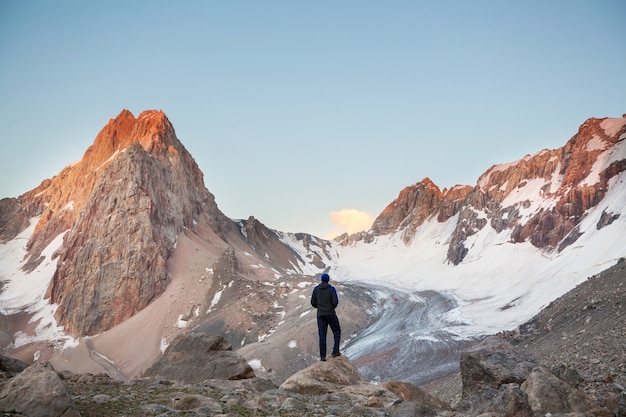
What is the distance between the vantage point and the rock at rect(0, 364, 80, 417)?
11016mm

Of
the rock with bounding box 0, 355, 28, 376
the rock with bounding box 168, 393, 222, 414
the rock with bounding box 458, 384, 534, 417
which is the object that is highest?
the rock with bounding box 0, 355, 28, 376

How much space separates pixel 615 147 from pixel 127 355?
160 meters

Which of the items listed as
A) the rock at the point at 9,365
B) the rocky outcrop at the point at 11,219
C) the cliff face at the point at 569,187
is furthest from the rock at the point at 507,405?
the rocky outcrop at the point at 11,219

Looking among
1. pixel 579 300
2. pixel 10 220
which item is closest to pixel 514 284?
pixel 579 300

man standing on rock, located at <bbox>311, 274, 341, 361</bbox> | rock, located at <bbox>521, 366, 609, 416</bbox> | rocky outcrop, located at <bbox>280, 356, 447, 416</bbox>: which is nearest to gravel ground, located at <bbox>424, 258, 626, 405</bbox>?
rock, located at <bbox>521, 366, 609, 416</bbox>

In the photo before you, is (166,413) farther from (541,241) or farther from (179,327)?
(541,241)

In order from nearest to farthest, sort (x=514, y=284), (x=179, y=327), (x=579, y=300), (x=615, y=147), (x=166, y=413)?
(x=166, y=413)
(x=579, y=300)
(x=179, y=327)
(x=514, y=284)
(x=615, y=147)

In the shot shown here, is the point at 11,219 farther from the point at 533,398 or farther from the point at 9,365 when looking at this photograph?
the point at 533,398

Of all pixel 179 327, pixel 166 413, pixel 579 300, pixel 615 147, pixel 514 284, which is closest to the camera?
pixel 166 413

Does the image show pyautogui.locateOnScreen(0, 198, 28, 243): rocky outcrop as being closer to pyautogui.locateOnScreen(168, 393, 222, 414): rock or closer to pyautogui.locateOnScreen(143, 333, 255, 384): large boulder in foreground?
pyautogui.locateOnScreen(143, 333, 255, 384): large boulder in foreground

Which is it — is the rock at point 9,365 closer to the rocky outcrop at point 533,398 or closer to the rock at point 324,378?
the rock at point 324,378

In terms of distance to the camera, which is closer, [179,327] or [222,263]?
[179,327]

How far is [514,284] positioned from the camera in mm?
141000

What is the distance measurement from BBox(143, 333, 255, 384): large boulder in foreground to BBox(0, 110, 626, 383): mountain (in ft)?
165
